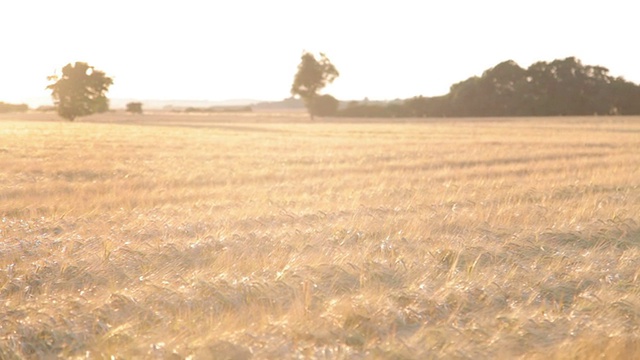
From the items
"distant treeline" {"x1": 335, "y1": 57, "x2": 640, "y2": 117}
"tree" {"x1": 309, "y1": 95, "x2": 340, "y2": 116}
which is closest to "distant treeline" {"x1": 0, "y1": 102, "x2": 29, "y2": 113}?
"tree" {"x1": 309, "y1": 95, "x2": 340, "y2": 116}

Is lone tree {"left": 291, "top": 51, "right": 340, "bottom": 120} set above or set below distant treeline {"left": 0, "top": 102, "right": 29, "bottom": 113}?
above

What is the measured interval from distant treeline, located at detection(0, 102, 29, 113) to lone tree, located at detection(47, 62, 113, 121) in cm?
3168

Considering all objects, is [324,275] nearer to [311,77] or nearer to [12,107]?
[311,77]

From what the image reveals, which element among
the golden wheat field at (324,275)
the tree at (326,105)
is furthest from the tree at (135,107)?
the golden wheat field at (324,275)

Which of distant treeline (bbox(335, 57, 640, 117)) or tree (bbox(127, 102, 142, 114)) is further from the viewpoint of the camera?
tree (bbox(127, 102, 142, 114))

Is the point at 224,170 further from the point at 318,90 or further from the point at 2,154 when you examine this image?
the point at 318,90

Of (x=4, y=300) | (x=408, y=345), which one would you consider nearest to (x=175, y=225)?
(x=4, y=300)

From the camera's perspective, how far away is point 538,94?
72.4m

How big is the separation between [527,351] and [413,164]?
1488 cm

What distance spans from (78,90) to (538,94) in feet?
164

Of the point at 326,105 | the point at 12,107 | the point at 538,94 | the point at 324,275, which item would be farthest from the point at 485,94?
the point at 12,107

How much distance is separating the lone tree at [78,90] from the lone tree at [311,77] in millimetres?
22361

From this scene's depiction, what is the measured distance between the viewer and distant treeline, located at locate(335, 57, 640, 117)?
227 ft

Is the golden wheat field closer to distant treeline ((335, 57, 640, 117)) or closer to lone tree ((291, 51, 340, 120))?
distant treeline ((335, 57, 640, 117))
